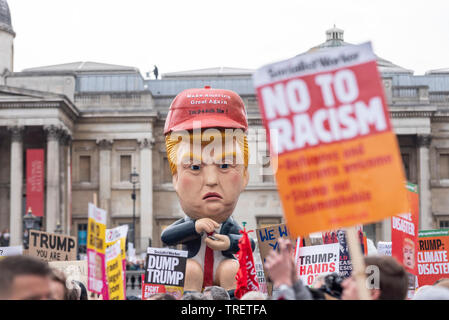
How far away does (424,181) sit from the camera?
50906 mm

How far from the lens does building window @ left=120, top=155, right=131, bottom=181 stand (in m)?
51.9

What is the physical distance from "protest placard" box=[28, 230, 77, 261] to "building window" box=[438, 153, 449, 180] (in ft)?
139

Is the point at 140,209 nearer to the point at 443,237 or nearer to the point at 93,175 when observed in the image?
the point at 93,175

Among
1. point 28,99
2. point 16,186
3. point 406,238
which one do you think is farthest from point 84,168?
point 406,238

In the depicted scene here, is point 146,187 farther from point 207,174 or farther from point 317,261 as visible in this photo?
point 317,261

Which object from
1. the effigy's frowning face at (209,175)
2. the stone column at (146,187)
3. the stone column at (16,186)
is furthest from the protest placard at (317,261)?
the stone column at (146,187)

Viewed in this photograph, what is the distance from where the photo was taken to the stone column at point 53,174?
47781 mm

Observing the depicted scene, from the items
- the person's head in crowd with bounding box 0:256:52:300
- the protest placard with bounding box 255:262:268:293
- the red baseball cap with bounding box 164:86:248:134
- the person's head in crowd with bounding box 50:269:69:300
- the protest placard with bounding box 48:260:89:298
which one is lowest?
the protest placard with bounding box 255:262:268:293

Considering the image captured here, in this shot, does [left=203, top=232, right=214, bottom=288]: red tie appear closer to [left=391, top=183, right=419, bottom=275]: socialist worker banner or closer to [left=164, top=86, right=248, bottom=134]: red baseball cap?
[left=164, top=86, right=248, bottom=134]: red baseball cap

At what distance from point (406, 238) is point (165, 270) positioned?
8.70ft

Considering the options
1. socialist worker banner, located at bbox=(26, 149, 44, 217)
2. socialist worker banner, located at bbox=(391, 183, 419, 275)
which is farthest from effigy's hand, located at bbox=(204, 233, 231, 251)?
socialist worker banner, located at bbox=(26, 149, 44, 217)

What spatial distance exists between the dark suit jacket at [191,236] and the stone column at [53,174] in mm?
38214

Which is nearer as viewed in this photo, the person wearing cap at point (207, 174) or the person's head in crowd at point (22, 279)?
the person's head in crowd at point (22, 279)

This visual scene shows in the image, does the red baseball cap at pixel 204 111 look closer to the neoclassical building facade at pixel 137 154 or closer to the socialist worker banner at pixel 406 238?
the socialist worker banner at pixel 406 238
